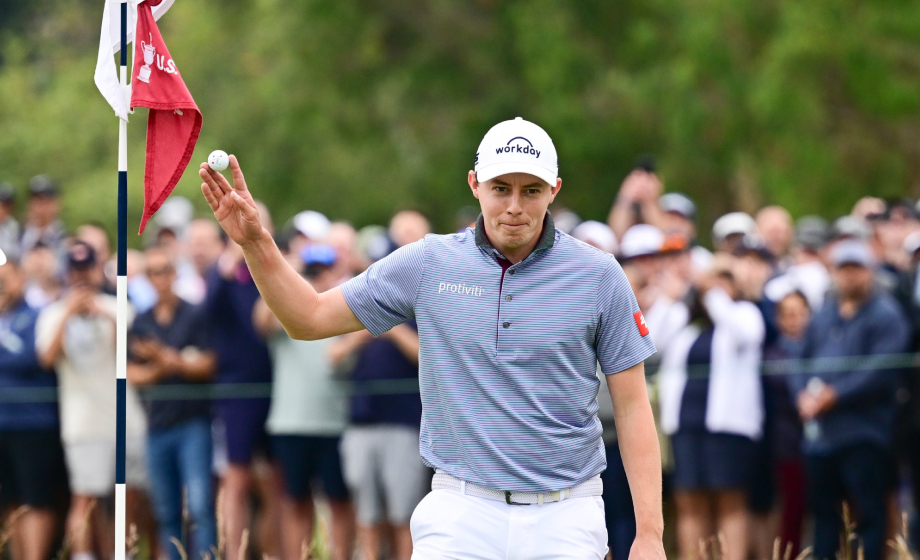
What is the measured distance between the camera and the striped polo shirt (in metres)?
4.63

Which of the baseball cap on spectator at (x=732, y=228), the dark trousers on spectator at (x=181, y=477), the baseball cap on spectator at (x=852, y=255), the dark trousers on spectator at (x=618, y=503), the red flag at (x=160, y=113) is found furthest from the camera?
the baseball cap on spectator at (x=732, y=228)

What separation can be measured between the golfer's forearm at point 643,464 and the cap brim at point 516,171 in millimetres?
870

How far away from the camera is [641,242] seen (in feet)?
31.4

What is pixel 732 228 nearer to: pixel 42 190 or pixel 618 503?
pixel 618 503

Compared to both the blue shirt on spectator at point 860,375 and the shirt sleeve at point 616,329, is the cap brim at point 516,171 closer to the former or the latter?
the shirt sleeve at point 616,329

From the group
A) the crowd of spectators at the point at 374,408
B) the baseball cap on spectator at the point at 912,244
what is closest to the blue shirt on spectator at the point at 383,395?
the crowd of spectators at the point at 374,408

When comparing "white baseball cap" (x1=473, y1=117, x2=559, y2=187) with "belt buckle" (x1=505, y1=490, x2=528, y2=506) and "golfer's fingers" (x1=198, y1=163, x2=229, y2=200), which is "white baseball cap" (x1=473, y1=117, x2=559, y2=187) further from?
"belt buckle" (x1=505, y1=490, x2=528, y2=506)

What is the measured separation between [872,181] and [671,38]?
21.5 ft

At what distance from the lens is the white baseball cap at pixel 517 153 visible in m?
4.66

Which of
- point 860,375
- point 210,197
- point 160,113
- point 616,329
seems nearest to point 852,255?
point 860,375

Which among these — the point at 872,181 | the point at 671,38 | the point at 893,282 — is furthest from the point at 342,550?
the point at 671,38

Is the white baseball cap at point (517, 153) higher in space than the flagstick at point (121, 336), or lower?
higher

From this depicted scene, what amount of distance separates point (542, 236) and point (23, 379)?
609cm

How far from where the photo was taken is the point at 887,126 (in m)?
20.5
